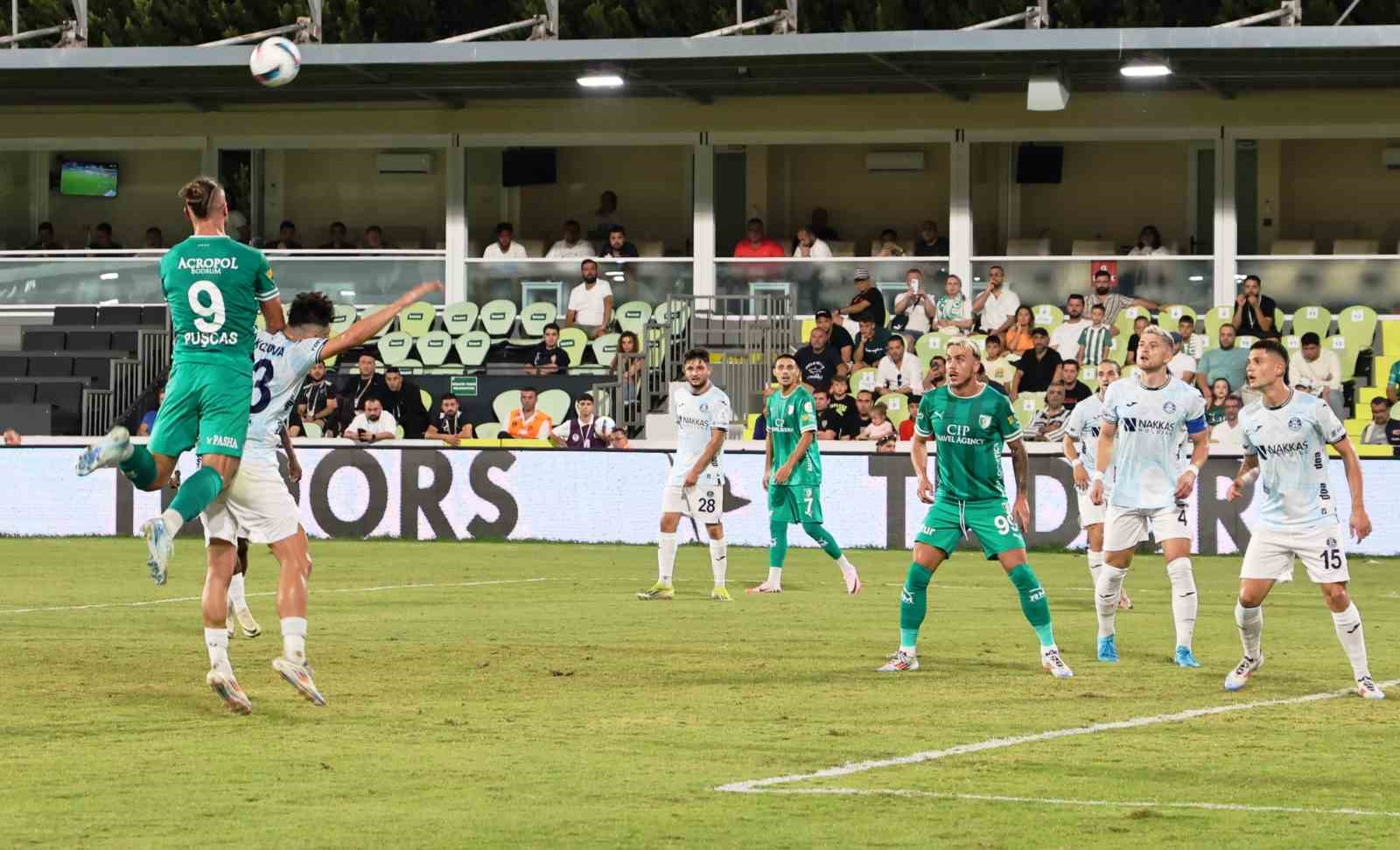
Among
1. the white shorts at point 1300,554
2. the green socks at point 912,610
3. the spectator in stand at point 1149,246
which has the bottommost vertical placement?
the green socks at point 912,610

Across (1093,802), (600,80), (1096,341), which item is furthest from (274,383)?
(600,80)

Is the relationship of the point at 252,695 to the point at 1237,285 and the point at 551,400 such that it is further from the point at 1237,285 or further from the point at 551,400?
the point at 1237,285

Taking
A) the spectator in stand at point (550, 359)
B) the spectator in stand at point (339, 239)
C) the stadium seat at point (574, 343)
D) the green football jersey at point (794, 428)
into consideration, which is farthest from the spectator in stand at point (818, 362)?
the spectator in stand at point (339, 239)

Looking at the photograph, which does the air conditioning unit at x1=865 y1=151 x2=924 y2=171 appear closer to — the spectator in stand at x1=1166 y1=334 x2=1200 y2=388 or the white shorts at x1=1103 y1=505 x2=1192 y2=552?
the spectator in stand at x1=1166 y1=334 x2=1200 y2=388

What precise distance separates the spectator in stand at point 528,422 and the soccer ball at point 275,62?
6.73 meters

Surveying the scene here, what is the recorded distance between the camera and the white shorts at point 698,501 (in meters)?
17.9

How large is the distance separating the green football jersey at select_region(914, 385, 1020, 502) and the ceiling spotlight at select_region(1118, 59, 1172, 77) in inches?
695

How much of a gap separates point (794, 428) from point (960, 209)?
1422 centimetres

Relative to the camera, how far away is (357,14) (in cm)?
4762

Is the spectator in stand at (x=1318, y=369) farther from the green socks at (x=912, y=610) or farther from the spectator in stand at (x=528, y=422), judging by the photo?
the green socks at (x=912, y=610)

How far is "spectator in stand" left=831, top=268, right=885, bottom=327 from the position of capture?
96.5ft

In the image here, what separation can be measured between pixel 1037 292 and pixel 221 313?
73.0 feet

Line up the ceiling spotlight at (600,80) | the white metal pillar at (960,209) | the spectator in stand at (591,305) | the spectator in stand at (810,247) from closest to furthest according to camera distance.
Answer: the ceiling spotlight at (600,80)
the spectator in stand at (591,305)
the white metal pillar at (960,209)
the spectator in stand at (810,247)

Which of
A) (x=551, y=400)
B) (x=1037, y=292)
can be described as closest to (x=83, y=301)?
(x=551, y=400)
